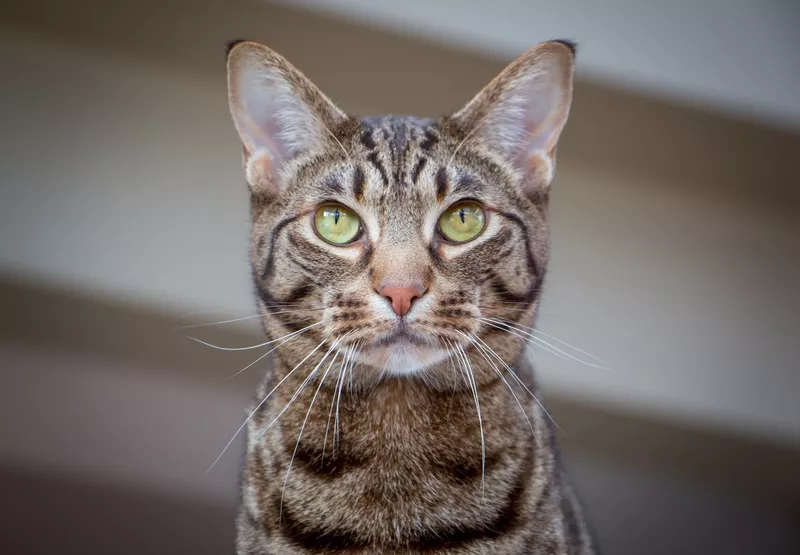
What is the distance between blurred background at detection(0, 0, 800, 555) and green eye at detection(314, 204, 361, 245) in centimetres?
58

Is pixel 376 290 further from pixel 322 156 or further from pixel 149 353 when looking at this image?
pixel 149 353

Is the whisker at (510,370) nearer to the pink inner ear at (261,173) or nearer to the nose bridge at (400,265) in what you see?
the nose bridge at (400,265)

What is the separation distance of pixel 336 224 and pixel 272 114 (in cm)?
19

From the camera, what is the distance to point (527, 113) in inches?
40.1

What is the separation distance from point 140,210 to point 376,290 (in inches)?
43.1

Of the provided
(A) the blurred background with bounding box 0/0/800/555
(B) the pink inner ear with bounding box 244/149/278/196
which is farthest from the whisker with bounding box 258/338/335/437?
(A) the blurred background with bounding box 0/0/800/555

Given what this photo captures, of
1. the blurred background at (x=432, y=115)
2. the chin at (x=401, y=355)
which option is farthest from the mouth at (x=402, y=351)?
the blurred background at (x=432, y=115)

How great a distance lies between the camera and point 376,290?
0.86 meters

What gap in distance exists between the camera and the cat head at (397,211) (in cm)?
87

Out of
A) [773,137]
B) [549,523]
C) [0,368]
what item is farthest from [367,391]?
[0,368]

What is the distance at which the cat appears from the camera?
2.89 feet

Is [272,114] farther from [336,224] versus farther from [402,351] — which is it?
[402,351]

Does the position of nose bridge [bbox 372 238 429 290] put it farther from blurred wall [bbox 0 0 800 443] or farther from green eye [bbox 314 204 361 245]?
blurred wall [bbox 0 0 800 443]

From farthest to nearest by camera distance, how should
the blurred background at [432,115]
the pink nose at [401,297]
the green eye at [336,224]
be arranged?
1. the blurred background at [432,115]
2. the green eye at [336,224]
3. the pink nose at [401,297]
